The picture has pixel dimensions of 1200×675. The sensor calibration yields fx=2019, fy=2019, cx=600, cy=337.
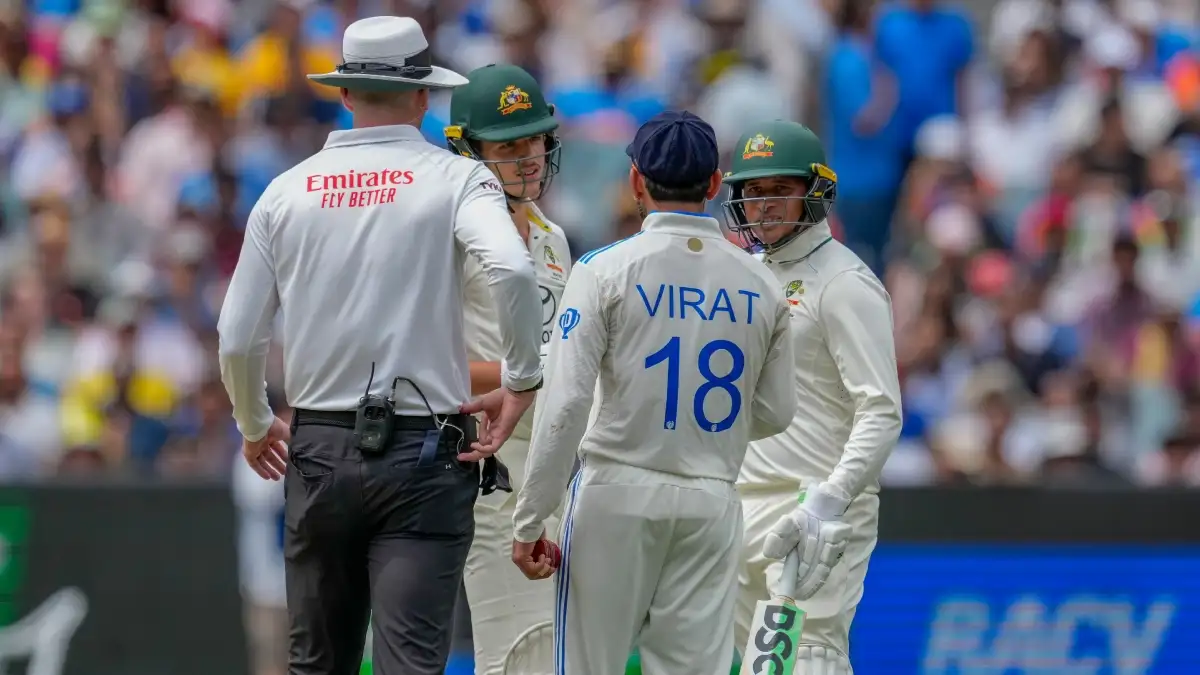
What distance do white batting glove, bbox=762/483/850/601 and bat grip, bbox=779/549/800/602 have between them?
0.01 m

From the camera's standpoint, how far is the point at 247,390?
20.3 ft

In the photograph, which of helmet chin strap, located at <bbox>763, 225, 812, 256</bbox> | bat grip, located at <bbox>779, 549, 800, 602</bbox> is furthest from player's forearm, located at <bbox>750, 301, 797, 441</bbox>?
helmet chin strap, located at <bbox>763, 225, 812, 256</bbox>

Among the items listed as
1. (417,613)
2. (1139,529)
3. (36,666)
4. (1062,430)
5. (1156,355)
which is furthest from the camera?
(1156,355)

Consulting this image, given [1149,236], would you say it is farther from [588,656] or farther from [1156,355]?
[588,656]

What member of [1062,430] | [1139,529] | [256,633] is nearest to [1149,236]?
[1062,430]

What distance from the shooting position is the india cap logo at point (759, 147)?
6996mm

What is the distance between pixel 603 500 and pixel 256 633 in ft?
15.7

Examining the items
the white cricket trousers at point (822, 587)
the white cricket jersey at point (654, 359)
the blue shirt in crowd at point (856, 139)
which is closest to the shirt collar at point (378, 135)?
the white cricket jersey at point (654, 359)

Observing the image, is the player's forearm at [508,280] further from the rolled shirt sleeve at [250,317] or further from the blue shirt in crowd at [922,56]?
the blue shirt in crowd at [922,56]

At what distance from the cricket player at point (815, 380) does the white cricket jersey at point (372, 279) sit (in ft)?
3.95

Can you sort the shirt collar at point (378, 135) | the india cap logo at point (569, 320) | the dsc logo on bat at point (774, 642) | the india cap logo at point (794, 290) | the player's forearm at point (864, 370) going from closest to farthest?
1. the india cap logo at point (569, 320)
2. the shirt collar at point (378, 135)
3. the dsc logo on bat at point (774, 642)
4. the player's forearm at point (864, 370)
5. the india cap logo at point (794, 290)

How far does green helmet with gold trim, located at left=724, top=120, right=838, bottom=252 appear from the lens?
6.95 metres

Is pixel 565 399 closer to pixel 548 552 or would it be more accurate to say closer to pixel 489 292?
pixel 548 552

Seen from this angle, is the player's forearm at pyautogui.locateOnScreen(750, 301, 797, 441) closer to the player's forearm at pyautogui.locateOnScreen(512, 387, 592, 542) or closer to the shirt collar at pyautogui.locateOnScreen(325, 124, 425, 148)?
the player's forearm at pyautogui.locateOnScreen(512, 387, 592, 542)
